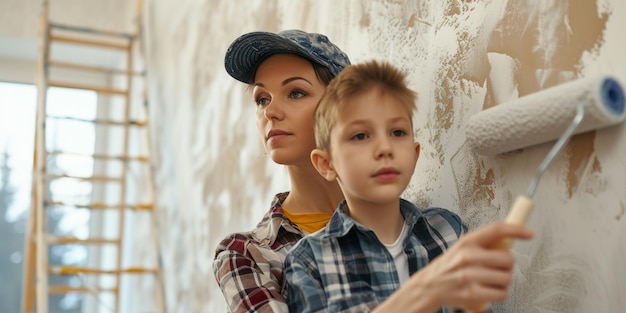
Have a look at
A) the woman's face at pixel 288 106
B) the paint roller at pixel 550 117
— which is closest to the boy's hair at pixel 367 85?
the paint roller at pixel 550 117

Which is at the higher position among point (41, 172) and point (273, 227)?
point (41, 172)

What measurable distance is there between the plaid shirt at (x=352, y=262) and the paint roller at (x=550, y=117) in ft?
0.53

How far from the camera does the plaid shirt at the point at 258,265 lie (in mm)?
1323

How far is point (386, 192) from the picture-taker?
1138mm

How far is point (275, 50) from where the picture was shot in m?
1.50

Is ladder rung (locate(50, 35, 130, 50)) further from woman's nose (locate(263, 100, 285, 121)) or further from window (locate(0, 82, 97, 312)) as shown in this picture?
woman's nose (locate(263, 100, 285, 121))

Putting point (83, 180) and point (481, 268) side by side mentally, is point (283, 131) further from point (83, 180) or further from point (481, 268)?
point (83, 180)

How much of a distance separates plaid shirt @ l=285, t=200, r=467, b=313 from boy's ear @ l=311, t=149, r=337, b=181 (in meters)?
0.06

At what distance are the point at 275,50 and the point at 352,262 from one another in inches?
19.7

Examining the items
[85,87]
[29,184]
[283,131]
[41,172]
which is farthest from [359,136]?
[29,184]

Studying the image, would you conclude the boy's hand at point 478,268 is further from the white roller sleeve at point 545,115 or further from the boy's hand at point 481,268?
the white roller sleeve at point 545,115

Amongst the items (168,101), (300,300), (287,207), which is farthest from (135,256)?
(300,300)

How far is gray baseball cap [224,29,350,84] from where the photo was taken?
146cm

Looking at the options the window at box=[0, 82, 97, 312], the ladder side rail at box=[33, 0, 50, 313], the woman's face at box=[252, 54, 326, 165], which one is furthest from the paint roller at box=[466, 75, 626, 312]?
the window at box=[0, 82, 97, 312]
